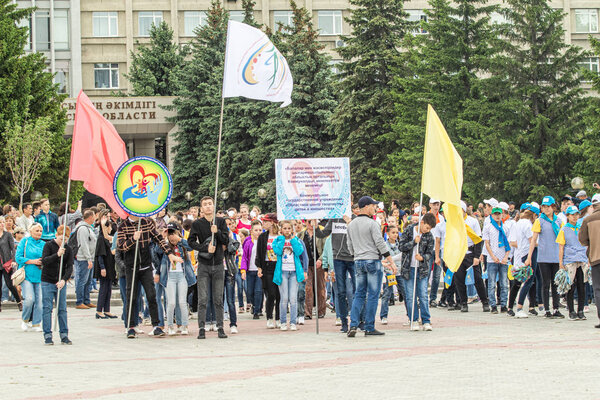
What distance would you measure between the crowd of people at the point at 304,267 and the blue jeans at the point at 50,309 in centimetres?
1

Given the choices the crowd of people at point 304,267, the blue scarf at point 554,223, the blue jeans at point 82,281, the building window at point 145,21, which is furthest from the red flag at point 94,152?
the building window at point 145,21

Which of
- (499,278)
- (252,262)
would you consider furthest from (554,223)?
(252,262)

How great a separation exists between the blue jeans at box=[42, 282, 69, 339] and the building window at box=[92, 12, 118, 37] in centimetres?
6086

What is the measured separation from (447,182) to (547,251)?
8.36 ft

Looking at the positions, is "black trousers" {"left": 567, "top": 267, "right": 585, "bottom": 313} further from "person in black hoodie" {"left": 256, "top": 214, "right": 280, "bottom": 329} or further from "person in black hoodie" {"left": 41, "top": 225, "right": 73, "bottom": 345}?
"person in black hoodie" {"left": 41, "top": 225, "right": 73, "bottom": 345}

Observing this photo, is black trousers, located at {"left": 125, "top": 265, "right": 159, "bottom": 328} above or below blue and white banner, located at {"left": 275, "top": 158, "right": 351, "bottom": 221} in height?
below

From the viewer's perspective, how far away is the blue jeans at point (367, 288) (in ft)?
46.1

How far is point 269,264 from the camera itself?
16.2m

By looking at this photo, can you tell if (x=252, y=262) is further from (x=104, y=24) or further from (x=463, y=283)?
(x=104, y=24)

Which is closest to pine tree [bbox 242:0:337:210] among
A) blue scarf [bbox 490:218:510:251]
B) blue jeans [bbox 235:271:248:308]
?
blue jeans [bbox 235:271:248:308]

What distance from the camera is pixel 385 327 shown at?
51.5ft

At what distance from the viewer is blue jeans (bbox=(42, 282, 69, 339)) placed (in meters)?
13.8

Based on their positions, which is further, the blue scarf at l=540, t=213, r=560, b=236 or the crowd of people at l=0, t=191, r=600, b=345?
the blue scarf at l=540, t=213, r=560, b=236

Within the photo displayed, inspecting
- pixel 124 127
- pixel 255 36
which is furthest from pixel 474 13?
pixel 255 36
